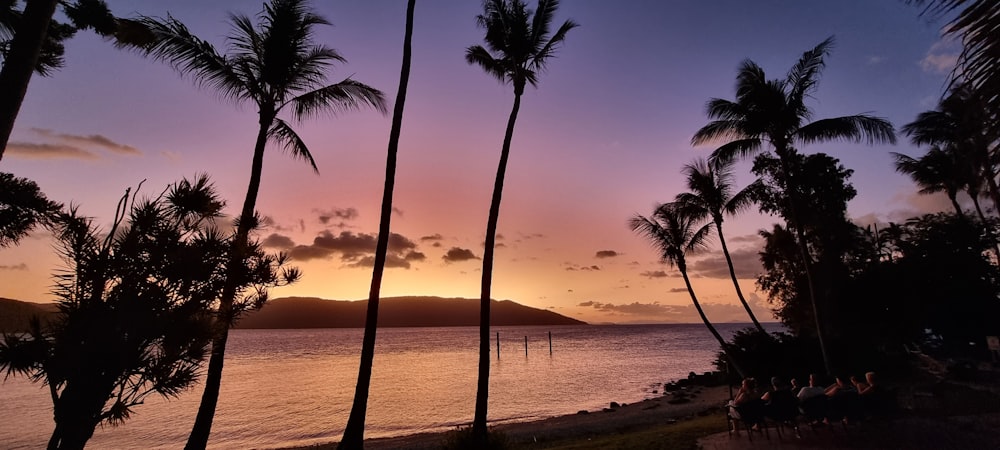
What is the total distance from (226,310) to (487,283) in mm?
6126

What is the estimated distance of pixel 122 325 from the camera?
7.31 m

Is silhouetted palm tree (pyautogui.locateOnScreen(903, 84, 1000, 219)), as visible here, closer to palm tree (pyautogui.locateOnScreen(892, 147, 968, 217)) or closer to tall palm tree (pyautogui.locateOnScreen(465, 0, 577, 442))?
tall palm tree (pyautogui.locateOnScreen(465, 0, 577, 442))

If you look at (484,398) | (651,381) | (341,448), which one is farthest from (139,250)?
(651,381)

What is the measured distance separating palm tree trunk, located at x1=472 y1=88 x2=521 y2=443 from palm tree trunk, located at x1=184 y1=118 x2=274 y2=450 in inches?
223

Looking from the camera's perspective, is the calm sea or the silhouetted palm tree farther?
the calm sea

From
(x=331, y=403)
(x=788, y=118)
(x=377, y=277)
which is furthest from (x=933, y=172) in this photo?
(x=331, y=403)

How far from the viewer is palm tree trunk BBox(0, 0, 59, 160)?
230 inches

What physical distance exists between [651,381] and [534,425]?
24.9 metres

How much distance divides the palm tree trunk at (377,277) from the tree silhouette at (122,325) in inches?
120

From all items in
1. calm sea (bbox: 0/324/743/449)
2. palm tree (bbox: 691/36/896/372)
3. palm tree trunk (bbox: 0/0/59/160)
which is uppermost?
palm tree (bbox: 691/36/896/372)

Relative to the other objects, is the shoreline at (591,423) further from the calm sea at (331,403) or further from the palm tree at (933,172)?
the palm tree at (933,172)

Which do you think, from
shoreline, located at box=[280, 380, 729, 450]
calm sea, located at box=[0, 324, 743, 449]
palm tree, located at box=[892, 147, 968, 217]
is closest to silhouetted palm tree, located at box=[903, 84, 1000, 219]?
shoreline, located at box=[280, 380, 729, 450]

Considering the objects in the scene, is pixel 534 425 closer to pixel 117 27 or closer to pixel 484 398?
pixel 484 398

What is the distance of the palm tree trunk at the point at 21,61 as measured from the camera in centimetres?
584
